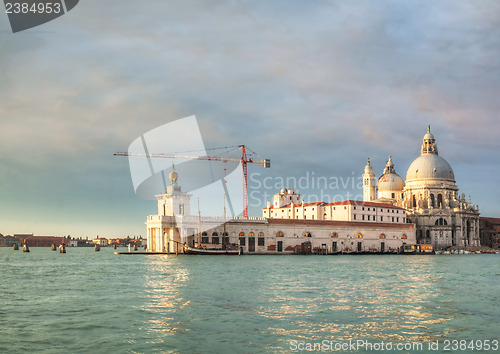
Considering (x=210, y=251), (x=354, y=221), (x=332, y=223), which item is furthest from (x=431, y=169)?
(x=210, y=251)

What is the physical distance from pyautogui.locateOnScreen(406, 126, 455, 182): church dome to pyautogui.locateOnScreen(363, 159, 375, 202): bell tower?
7.16 meters

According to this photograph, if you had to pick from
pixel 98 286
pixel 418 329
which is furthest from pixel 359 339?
pixel 98 286

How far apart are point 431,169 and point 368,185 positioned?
42.5ft

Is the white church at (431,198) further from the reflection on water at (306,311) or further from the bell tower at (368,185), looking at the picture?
the reflection on water at (306,311)

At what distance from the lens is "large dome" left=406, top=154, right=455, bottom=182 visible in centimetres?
10888

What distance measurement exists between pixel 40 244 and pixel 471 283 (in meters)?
180

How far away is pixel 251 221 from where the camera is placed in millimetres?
77250

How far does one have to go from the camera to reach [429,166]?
109438mm

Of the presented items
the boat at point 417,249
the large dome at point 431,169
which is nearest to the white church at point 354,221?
the large dome at point 431,169

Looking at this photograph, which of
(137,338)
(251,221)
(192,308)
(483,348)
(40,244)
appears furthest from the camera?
(40,244)

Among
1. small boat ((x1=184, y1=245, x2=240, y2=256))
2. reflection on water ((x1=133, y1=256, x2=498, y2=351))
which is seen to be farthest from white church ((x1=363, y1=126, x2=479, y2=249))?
reflection on water ((x1=133, y1=256, x2=498, y2=351))

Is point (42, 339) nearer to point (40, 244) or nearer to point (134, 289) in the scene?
point (134, 289)

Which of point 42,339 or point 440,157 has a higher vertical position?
point 440,157

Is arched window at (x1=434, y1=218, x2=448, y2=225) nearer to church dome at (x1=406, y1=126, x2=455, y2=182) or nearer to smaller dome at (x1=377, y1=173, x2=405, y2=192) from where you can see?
church dome at (x1=406, y1=126, x2=455, y2=182)
